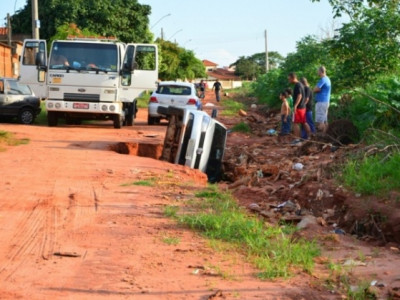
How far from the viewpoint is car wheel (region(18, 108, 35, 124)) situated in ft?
69.9

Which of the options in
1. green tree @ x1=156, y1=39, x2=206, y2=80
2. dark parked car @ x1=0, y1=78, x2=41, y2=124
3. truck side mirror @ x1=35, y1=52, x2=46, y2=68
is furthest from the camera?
green tree @ x1=156, y1=39, x2=206, y2=80

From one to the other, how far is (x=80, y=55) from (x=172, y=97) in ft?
15.3

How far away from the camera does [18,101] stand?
69.4ft

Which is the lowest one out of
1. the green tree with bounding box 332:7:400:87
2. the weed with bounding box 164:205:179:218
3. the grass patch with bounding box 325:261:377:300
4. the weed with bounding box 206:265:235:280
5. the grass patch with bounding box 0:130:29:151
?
the grass patch with bounding box 0:130:29:151

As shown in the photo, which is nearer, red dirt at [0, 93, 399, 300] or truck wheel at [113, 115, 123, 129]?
red dirt at [0, 93, 399, 300]

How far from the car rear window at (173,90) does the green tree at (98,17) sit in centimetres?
1914

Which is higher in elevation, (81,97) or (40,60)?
(40,60)

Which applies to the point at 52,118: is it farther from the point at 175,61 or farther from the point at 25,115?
the point at 175,61

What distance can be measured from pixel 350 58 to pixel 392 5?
5.82ft

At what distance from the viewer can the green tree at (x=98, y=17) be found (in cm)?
4156

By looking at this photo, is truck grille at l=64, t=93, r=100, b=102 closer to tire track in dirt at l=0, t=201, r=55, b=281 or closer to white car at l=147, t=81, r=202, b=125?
white car at l=147, t=81, r=202, b=125

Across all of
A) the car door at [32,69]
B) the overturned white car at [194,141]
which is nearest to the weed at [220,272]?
the overturned white car at [194,141]

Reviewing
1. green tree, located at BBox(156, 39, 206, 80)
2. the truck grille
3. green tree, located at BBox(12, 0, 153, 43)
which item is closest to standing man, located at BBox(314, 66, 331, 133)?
the truck grille

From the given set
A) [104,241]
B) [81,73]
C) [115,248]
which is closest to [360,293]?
[115,248]
